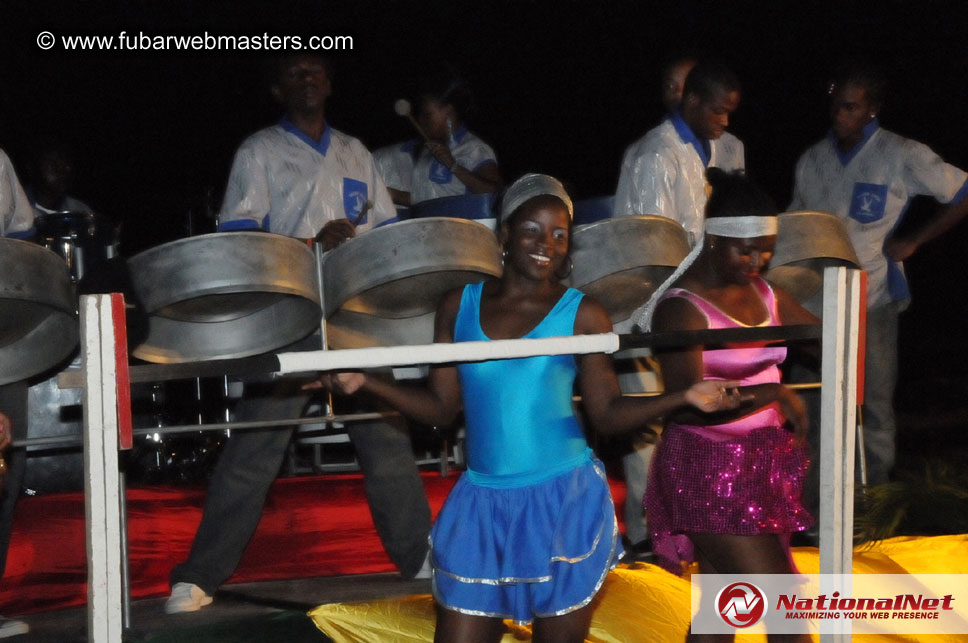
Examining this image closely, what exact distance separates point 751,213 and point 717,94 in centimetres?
80

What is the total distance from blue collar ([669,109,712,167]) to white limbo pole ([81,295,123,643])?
5.08 feet

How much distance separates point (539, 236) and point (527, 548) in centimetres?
41

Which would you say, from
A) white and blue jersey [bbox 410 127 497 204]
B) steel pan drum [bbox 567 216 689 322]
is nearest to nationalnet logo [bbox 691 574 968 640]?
steel pan drum [bbox 567 216 689 322]

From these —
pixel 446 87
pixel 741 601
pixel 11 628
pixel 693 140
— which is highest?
Result: pixel 446 87

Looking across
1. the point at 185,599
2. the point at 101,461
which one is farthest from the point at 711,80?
the point at 101,461

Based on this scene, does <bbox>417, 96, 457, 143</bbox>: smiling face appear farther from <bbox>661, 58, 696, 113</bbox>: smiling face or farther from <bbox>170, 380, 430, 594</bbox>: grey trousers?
<bbox>170, 380, 430, 594</bbox>: grey trousers

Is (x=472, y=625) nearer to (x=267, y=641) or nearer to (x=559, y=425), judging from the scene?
(x=559, y=425)

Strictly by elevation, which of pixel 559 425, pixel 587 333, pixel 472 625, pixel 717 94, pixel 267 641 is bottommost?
pixel 267 641

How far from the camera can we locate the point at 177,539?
9.11 ft

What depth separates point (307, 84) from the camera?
233 centimetres

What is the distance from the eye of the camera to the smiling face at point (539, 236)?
1494 millimetres

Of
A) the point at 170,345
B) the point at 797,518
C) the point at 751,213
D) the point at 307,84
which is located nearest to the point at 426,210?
the point at 307,84

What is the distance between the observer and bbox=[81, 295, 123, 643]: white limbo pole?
1.11 m

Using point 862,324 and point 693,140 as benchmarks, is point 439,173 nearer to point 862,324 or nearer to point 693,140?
point 693,140
